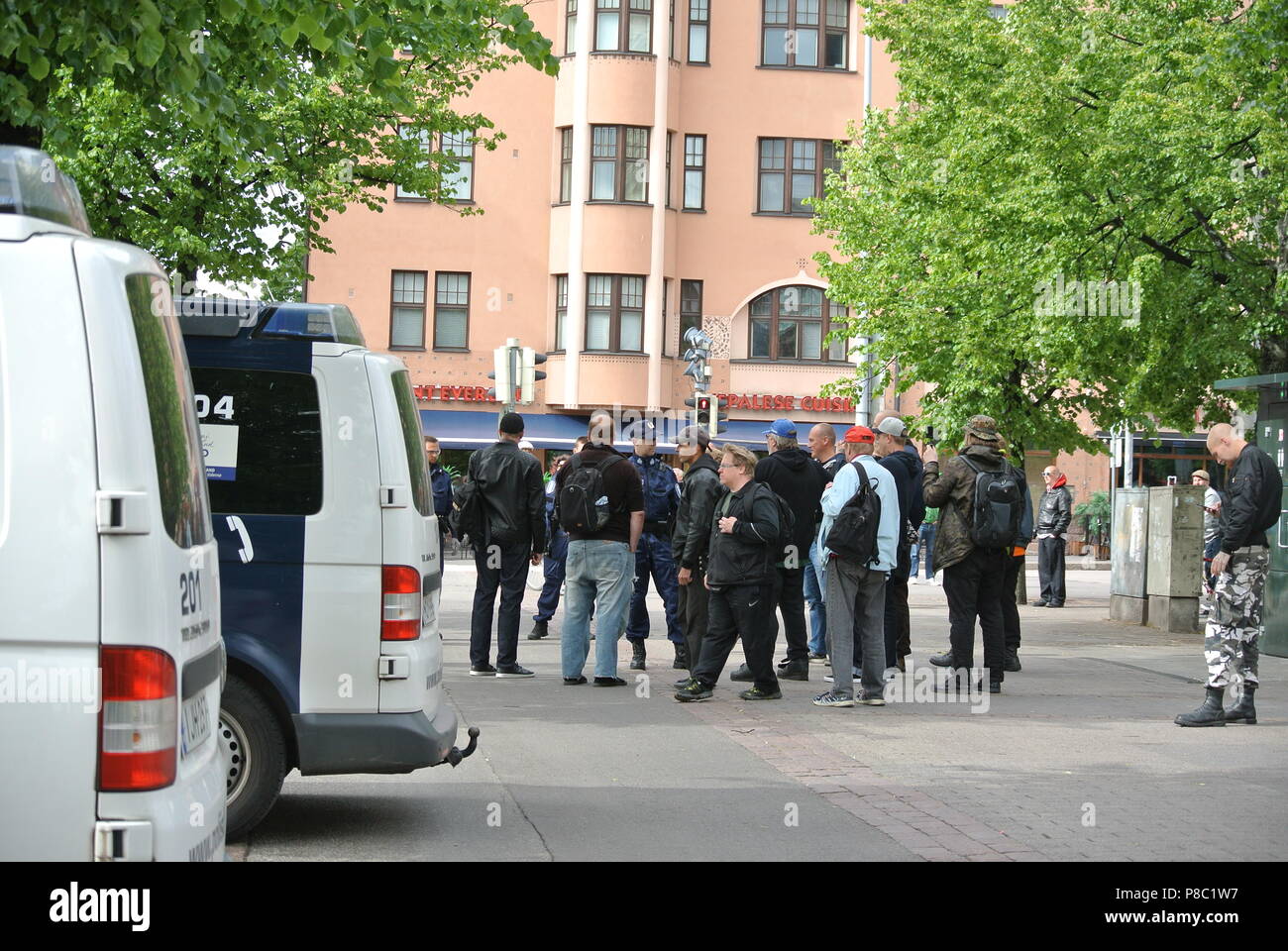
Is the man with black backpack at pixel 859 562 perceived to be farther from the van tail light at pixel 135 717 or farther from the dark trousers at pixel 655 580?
the van tail light at pixel 135 717

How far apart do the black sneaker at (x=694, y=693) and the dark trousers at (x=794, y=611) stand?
154cm

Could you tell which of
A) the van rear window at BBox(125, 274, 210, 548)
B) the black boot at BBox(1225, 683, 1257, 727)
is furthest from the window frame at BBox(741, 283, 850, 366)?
the van rear window at BBox(125, 274, 210, 548)

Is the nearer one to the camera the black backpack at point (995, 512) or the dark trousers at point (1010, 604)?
the black backpack at point (995, 512)

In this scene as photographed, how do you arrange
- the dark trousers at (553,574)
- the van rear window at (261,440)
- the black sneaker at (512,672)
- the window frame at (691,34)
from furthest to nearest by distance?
the window frame at (691,34) < the dark trousers at (553,574) < the black sneaker at (512,672) < the van rear window at (261,440)

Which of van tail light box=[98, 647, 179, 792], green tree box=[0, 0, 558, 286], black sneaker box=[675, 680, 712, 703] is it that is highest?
green tree box=[0, 0, 558, 286]

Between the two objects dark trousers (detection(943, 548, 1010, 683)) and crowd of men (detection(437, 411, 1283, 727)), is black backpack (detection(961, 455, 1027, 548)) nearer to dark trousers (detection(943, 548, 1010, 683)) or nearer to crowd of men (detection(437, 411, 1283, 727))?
crowd of men (detection(437, 411, 1283, 727))

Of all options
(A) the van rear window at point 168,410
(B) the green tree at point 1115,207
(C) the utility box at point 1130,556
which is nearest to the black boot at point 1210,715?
(B) the green tree at point 1115,207

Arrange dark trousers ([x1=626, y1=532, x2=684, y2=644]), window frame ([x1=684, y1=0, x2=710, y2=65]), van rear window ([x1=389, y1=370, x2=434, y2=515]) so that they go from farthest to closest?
1. window frame ([x1=684, y1=0, x2=710, y2=65])
2. dark trousers ([x1=626, y1=532, x2=684, y2=644])
3. van rear window ([x1=389, y1=370, x2=434, y2=515])

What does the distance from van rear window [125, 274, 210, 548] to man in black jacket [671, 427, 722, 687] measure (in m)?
7.48

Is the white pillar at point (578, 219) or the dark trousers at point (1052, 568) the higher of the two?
the white pillar at point (578, 219)

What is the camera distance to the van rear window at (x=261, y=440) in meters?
6.57

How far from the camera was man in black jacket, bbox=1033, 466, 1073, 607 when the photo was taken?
22.6 metres
